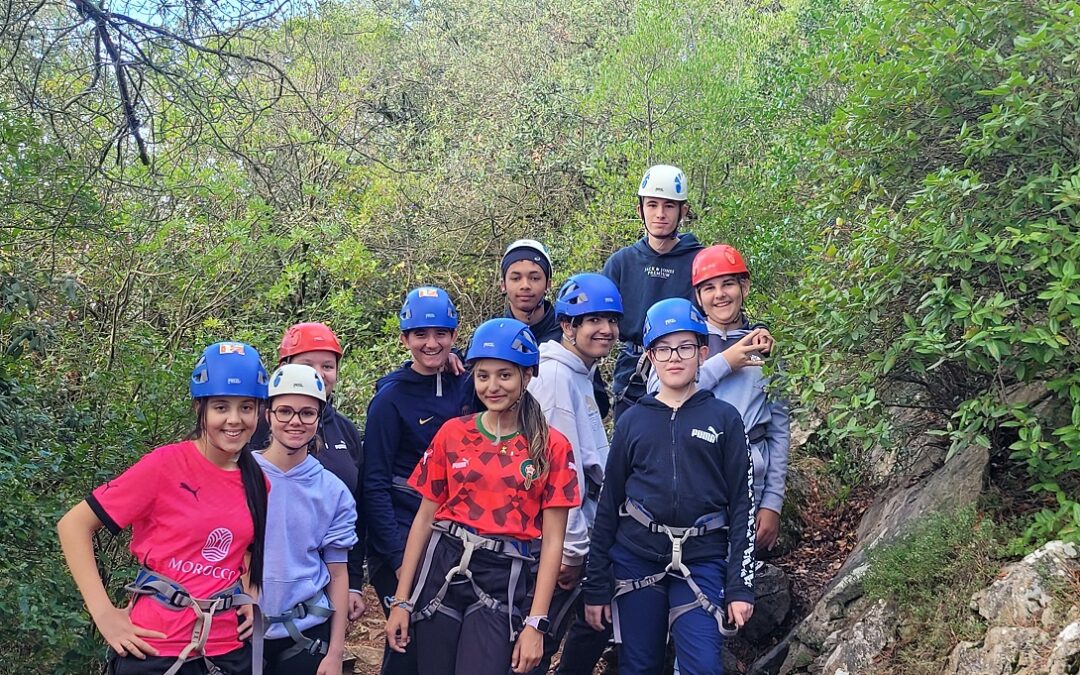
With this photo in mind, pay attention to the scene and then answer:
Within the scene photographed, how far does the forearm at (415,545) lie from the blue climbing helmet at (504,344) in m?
0.70

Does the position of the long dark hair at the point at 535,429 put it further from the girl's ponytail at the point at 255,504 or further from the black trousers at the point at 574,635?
the girl's ponytail at the point at 255,504

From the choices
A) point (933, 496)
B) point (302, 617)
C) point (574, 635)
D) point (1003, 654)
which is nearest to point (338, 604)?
point (302, 617)

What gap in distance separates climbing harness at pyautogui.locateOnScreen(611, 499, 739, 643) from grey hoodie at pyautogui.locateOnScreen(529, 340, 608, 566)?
35 centimetres

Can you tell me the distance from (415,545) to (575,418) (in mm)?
1027

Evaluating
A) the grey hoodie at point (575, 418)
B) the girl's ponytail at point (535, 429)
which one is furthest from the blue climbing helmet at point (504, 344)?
the grey hoodie at point (575, 418)

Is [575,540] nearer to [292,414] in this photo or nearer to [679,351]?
[679,351]

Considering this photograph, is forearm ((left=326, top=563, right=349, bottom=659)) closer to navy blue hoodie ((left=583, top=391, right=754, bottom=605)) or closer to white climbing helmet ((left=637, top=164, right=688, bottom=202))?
navy blue hoodie ((left=583, top=391, right=754, bottom=605))

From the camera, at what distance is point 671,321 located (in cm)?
472

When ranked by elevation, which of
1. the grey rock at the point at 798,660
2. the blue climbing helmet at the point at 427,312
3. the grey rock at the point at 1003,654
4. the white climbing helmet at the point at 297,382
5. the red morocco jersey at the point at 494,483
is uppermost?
the blue climbing helmet at the point at 427,312

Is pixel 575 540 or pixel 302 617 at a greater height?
pixel 575 540

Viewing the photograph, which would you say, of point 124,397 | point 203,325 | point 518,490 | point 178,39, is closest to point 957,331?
point 518,490

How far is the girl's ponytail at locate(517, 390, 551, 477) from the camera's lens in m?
4.43

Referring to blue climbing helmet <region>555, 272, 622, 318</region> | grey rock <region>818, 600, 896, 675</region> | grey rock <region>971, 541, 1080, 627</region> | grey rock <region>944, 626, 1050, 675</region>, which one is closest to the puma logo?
blue climbing helmet <region>555, 272, 622, 318</region>

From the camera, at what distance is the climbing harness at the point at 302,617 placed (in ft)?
13.4
